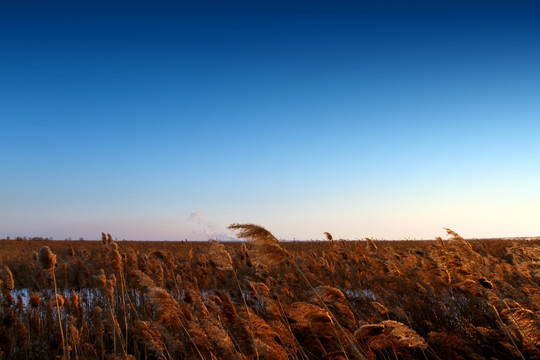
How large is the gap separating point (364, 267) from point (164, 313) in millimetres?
7678

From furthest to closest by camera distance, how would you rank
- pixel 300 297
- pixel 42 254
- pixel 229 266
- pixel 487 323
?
pixel 300 297, pixel 487 323, pixel 42 254, pixel 229 266

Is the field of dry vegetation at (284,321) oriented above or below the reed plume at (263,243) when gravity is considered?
below

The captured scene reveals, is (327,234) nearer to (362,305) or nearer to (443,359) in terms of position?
(362,305)

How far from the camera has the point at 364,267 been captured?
396 inches

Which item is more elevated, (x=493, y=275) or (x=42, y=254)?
(x=42, y=254)

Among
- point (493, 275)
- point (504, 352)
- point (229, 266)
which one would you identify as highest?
point (229, 266)

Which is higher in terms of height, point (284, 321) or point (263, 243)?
point (263, 243)

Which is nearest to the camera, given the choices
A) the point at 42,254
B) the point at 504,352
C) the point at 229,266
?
the point at 229,266

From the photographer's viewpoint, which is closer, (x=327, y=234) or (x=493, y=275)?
(x=493, y=275)

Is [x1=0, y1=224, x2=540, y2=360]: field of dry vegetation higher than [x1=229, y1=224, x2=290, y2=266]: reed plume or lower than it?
lower

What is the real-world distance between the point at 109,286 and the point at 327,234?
20.1 ft

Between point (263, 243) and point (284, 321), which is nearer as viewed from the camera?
point (263, 243)

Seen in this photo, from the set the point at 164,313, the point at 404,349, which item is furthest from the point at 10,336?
the point at 404,349

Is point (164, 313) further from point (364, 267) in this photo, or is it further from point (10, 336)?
point (364, 267)
